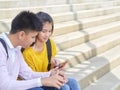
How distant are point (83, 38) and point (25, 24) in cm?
406

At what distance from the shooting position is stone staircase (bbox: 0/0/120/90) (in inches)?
204

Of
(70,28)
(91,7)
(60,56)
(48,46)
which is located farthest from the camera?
(91,7)

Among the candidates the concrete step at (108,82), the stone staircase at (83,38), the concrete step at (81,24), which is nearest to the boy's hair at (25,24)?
the stone staircase at (83,38)

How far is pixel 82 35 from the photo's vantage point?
656 centimetres

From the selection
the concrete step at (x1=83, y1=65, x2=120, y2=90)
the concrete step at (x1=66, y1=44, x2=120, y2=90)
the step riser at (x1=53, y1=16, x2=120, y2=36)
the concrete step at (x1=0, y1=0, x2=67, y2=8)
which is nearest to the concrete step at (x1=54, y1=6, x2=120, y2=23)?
the step riser at (x1=53, y1=16, x2=120, y2=36)

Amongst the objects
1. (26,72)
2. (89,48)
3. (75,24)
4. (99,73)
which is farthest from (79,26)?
(26,72)

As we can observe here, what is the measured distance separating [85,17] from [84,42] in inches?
65.9

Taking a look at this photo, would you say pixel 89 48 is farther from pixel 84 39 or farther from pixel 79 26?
pixel 79 26

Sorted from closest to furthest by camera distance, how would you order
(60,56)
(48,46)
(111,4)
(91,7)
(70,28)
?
(48,46), (60,56), (70,28), (91,7), (111,4)

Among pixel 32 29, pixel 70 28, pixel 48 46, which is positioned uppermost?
pixel 32 29

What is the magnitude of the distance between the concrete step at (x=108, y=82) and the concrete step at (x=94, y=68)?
0.05 metres

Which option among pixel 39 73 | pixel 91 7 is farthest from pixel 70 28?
pixel 39 73

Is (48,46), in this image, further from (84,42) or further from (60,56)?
(84,42)

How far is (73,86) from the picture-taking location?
3256 mm
